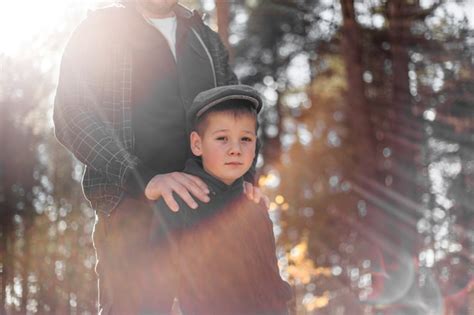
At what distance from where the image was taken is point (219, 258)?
329 cm

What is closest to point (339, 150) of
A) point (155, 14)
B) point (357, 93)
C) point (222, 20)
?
point (357, 93)

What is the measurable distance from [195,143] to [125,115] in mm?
376

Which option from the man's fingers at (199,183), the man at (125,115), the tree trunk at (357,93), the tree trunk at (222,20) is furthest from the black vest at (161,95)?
the tree trunk at (357,93)

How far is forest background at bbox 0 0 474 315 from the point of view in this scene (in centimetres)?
1377

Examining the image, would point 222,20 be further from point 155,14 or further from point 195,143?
point 195,143

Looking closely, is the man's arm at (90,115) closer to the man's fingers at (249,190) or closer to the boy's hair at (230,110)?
the boy's hair at (230,110)

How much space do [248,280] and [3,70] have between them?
18520 millimetres

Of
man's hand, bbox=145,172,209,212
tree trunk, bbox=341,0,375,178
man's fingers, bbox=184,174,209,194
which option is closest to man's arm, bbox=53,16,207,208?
man's hand, bbox=145,172,209,212

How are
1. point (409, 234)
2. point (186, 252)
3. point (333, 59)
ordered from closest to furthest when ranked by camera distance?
point (186, 252) < point (409, 234) < point (333, 59)

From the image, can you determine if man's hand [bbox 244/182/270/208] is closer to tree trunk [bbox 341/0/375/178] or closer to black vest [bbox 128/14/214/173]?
black vest [bbox 128/14/214/173]

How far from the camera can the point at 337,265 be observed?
21031 millimetres

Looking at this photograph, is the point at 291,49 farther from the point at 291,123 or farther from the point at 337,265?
the point at 337,265

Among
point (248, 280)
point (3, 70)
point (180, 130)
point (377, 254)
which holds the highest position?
point (3, 70)

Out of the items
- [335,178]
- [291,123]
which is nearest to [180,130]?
[335,178]
